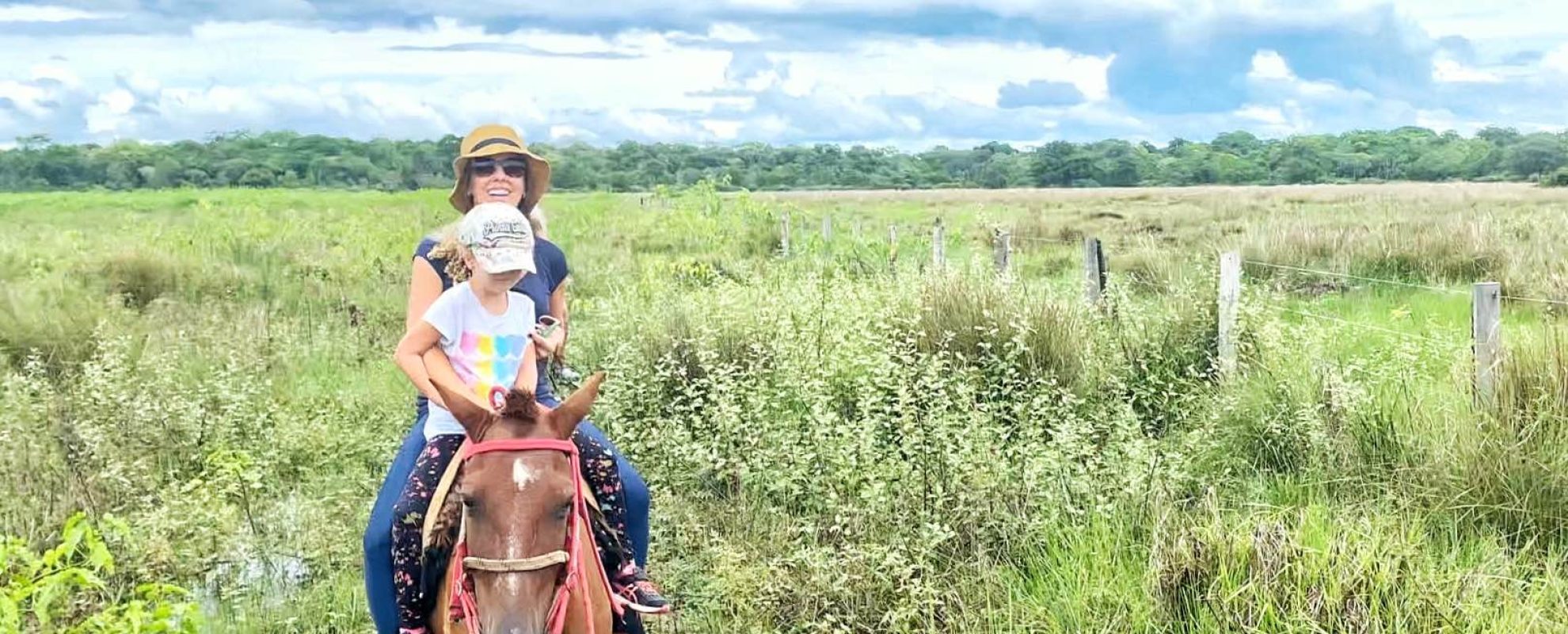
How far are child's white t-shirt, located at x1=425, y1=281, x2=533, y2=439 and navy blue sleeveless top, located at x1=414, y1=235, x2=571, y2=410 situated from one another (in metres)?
0.18

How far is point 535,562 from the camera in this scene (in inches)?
124

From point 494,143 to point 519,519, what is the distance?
226cm

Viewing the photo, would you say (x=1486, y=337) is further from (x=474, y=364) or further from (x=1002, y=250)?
(x=1002, y=250)

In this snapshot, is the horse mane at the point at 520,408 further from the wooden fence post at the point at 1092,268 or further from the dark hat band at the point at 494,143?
the wooden fence post at the point at 1092,268

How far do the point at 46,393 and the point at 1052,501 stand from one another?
7693 millimetres

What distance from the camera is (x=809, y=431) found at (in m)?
6.91

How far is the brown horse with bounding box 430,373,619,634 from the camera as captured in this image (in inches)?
124

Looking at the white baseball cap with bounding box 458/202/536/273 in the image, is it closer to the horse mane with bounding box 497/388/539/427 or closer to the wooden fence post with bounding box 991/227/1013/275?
the horse mane with bounding box 497/388/539/427

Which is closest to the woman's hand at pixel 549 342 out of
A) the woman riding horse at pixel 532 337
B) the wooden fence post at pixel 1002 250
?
the woman riding horse at pixel 532 337

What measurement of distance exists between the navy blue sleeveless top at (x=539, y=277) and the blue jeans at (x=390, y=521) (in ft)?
0.72

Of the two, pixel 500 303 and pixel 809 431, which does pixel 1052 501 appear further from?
pixel 500 303

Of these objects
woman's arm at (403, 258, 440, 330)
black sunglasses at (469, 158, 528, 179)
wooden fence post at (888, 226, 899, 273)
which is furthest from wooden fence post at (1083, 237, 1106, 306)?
woman's arm at (403, 258, 440, 330)

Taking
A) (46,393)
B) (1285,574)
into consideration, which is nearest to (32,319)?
(46,393)

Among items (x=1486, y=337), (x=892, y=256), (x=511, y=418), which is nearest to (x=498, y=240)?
(x=511, y=418)
